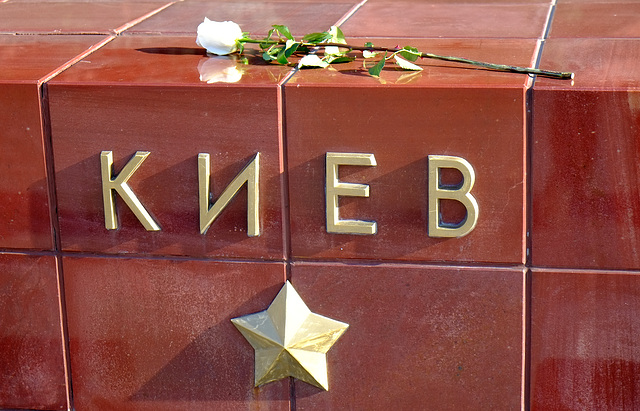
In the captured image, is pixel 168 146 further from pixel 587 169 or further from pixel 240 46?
pixel 587 169

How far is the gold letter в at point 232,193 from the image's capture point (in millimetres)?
1913

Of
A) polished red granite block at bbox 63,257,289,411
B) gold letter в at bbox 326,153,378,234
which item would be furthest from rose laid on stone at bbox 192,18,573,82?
polished red granite block at bbox 63,257,289,411

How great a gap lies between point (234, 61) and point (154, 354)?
789 mm

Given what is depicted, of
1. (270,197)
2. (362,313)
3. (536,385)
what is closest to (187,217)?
(270,197)

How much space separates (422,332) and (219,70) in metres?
0.82

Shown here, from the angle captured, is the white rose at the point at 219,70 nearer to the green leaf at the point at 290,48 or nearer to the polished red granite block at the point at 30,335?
the green leaf at the point at 290,48

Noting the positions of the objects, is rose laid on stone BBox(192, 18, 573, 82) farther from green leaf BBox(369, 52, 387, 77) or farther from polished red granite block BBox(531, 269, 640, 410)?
polished red granite block BBox(531, 269, 640, 410)

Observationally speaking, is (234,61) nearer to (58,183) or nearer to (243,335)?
(58,183)

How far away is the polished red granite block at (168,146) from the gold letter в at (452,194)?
0.36 meters

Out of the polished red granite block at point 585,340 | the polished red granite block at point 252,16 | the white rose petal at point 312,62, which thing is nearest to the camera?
the polished red granite block at point 585,340

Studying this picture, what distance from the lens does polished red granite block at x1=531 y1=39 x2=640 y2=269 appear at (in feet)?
5.82

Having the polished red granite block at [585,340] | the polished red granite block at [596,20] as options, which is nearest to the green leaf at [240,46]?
the polished red granite block at [596,20]

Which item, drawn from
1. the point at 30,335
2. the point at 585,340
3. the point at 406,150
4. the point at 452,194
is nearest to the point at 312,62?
the point at 406,150

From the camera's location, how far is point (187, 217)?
78.5 inches
